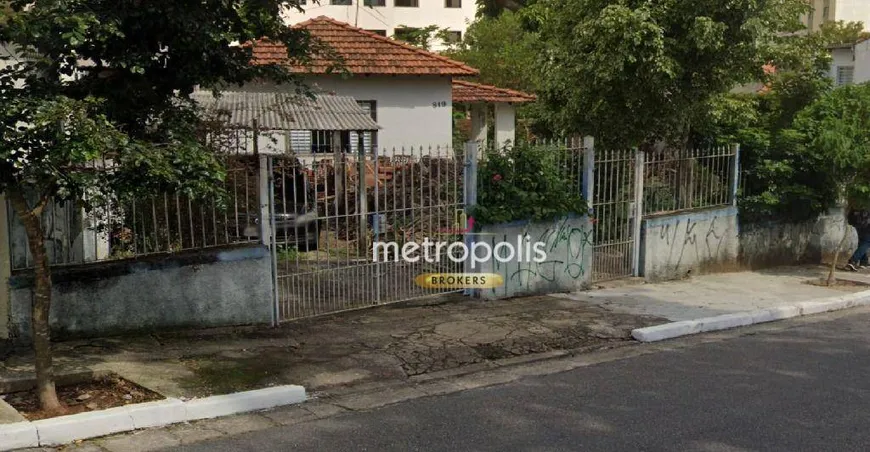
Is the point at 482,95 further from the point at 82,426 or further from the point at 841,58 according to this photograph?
the point at 82,426

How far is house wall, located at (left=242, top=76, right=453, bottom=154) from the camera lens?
1814 centimetres

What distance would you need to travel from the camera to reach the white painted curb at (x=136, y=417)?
527 cm

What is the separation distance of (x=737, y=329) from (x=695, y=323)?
0.68 m

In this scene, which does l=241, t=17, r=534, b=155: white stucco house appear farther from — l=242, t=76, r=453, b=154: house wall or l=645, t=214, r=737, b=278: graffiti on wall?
l=645, t=214, r=737, b=278: graffiti on wall

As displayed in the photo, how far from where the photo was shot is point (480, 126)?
24328mm

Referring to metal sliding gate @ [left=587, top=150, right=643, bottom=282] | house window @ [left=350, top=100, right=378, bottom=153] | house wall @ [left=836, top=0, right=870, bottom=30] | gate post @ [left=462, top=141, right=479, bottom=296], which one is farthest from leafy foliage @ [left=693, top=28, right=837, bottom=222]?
house wall @ [left=836, top=0, right=870, bottom=30]

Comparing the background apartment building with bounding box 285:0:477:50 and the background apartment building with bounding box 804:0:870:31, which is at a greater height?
the background apartment building with bounding box 804:0:870:31

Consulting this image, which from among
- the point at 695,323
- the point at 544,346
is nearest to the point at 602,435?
the point at 544,346

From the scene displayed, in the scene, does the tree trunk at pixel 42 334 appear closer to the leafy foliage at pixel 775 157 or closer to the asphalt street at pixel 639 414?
the asphalt street at pixel 639 414

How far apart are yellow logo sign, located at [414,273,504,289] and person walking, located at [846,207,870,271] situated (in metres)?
8.62

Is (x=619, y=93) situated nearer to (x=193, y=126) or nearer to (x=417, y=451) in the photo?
(x=193, y=126)

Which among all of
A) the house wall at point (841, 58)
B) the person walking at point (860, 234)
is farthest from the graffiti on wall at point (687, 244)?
the house wall at point (841, 58)

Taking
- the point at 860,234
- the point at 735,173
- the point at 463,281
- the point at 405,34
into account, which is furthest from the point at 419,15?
the point at 463,281

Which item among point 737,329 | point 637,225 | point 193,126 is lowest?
point 737,329
